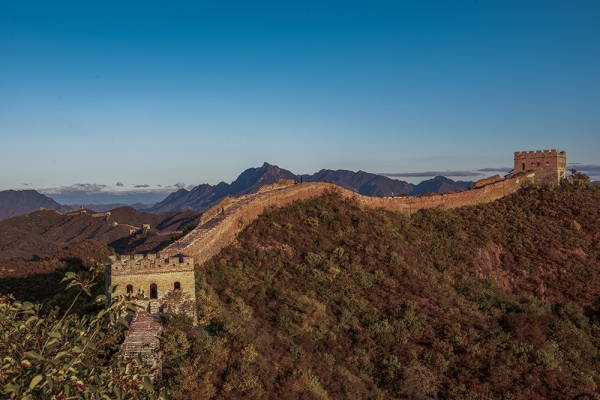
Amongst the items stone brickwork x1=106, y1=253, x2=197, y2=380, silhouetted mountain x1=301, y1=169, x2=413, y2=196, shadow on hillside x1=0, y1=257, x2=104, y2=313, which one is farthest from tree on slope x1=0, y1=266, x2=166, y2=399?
silhouetted mountain x1=301, y1=169, x2=413, y2=196

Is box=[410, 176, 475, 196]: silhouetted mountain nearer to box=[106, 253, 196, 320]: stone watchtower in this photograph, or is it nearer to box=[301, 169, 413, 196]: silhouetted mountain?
box=[301, 169, 413, 196]: silhouetted mountain

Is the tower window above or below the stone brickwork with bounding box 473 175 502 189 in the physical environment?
below

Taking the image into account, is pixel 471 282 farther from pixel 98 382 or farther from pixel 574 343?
pixel 98 382

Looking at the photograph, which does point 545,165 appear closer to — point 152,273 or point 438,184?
point 152,273

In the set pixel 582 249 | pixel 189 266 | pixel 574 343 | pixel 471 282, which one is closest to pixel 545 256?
pixel 582 249

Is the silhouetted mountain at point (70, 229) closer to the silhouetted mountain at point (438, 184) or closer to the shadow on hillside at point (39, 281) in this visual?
the shadow on hillside at point (39, 281)

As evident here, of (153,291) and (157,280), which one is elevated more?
(157,280)

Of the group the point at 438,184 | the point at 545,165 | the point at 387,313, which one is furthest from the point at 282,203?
the point at 438,184
